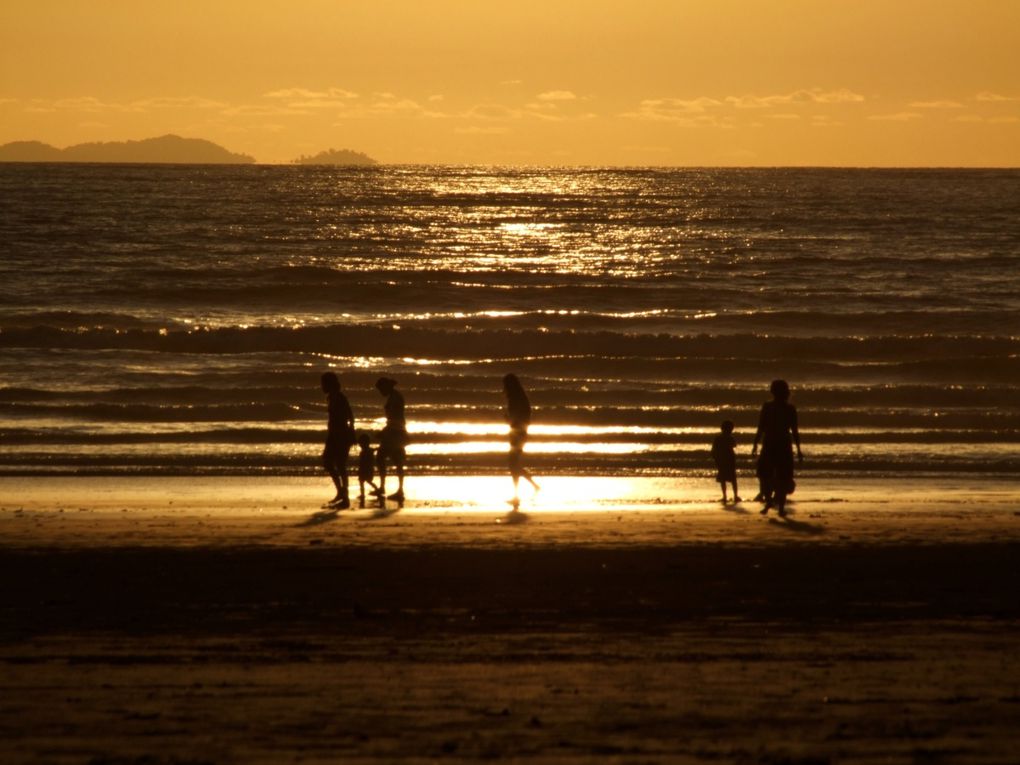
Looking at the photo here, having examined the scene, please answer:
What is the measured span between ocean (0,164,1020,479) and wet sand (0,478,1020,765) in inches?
234

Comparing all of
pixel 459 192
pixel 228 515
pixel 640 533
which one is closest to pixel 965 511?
pixel 640 533

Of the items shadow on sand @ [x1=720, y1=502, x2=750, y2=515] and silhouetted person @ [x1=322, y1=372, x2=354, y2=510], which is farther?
silhouetted person @ [x1=322, y1=372, x2=354, y2=510]

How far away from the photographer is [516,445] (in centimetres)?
1581

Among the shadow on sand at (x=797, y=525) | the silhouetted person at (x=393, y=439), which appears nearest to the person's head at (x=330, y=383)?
the silhouetted person at (x=393, y=439)

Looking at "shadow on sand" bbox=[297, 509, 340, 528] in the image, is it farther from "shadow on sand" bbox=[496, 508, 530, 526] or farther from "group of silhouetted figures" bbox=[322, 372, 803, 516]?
"shadow on sand" bbox=[496, 508, 530, 526]

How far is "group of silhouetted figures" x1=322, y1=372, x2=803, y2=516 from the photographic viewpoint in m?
14.3

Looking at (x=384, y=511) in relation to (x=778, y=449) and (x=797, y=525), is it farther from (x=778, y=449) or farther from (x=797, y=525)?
(x=797, y=525)

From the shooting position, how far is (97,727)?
6.56m

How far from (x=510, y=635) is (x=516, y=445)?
7293 millimetres

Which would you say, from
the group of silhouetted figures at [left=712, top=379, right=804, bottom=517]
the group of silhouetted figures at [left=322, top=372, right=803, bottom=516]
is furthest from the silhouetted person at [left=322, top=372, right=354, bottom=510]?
the group of silhouetted figures at [left=712, top=379, right=804, bottom=517]

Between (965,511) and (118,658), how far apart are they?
31.4 ft

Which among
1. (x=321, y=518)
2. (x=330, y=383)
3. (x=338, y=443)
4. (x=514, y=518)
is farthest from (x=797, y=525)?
(x=330, y=383)

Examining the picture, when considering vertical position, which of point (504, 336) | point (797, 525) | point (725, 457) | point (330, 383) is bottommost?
point (504, 336)

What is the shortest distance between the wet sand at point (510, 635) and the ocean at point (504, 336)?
19.5 ft
